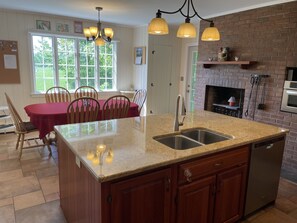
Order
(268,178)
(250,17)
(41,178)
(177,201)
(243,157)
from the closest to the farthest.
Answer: (177,201)
(243,157)
(268,178)
(41,178)
(250,17)

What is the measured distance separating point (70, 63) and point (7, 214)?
4001mm

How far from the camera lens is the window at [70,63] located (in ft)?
17.2

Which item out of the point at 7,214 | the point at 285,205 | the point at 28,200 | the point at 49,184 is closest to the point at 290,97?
the point at 285,205

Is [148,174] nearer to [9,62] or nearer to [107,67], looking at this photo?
[9,62]

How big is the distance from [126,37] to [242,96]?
3.51 m

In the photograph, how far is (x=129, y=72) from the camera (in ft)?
21.3

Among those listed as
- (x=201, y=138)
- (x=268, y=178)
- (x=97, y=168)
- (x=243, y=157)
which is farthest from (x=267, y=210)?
(x=97, y=168)

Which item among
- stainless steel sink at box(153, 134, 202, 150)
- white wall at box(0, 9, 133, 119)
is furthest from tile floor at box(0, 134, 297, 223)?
white wall at box(0, 9, 133, 119)

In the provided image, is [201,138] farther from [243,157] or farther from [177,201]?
[177,201]

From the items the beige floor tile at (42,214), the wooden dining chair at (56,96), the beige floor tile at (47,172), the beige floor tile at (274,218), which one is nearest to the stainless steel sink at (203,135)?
the beige floor tile at (274,218)

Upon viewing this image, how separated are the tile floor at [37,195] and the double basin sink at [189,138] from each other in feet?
2.87

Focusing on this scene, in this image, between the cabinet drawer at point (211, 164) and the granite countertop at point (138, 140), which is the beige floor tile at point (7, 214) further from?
the cabinet drawer at point (211, 164)

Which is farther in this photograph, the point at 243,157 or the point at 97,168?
the point at 243,157

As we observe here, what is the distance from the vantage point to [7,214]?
226 centimetres
